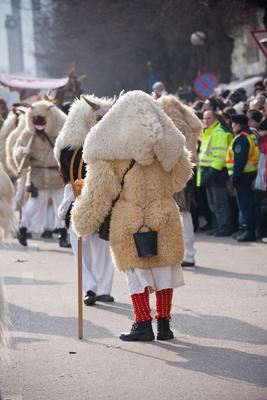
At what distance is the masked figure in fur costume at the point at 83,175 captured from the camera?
1027cm

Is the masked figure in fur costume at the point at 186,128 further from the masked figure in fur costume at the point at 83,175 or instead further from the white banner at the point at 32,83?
the white banner at the point at 32,83

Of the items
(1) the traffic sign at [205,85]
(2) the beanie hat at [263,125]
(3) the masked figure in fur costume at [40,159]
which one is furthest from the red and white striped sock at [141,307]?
(1) the traffic sign at [205,85]

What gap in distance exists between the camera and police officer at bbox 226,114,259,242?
1535 cm

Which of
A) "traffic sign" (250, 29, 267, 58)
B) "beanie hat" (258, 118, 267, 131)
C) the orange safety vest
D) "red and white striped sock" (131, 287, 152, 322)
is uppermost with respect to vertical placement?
"traffic sign" (250, 29, 267, 58)

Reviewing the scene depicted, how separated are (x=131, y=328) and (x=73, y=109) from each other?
229cm

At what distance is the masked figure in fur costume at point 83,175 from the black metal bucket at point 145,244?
6.46 feet

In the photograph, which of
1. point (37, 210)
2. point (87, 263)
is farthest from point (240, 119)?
point (87, 263)

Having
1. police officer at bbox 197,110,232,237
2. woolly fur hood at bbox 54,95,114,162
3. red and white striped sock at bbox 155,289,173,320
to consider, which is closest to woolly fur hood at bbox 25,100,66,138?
police officer at bbox 197,110,232,237

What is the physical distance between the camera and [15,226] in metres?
6.71

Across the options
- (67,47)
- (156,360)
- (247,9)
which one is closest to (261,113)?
(156,360)

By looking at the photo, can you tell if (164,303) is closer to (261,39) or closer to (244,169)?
(261,39)

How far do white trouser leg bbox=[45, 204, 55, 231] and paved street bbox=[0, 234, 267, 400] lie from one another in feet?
13.6

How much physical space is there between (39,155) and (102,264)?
5888mm

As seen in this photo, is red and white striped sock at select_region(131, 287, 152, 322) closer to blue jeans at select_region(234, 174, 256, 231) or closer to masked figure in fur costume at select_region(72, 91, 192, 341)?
masked figure in fur costume at select_region(72, 91, 192, 341)
